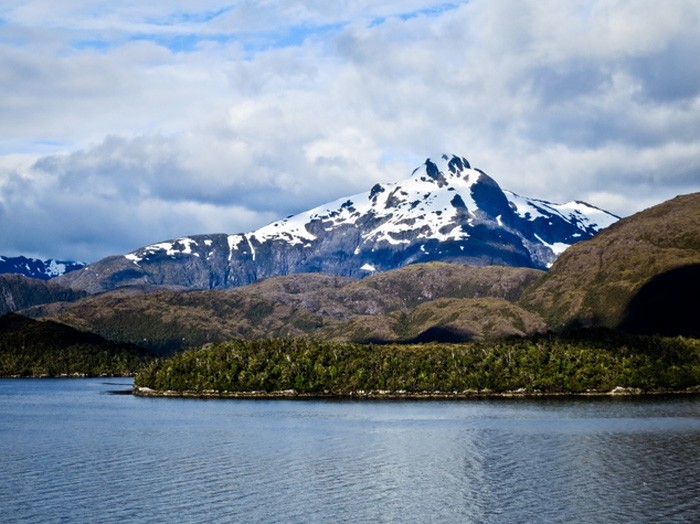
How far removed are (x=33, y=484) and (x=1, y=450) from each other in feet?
129

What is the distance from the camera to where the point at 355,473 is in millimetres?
131750

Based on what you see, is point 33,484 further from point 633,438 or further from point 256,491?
point 633,438

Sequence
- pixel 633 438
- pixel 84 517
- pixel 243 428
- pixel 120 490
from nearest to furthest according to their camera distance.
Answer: pixel 84 517
pixel 120 490
pixel 633 438
pixel 243 428

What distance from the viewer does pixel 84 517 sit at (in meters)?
101

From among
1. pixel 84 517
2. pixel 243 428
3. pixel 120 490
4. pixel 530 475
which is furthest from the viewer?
pixel 243 428

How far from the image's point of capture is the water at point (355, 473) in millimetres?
104938

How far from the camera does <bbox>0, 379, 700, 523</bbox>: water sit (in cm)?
10494

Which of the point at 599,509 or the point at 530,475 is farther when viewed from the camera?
the point at 530,475

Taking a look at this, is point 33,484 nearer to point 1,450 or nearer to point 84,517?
point 84,517

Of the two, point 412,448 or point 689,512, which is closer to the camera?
point 689,512

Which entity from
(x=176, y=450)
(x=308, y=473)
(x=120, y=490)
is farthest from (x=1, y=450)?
(x=308, y=473)

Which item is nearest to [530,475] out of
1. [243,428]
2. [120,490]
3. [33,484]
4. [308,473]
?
[308,473]

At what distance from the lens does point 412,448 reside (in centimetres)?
15962

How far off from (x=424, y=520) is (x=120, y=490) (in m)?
40.6
